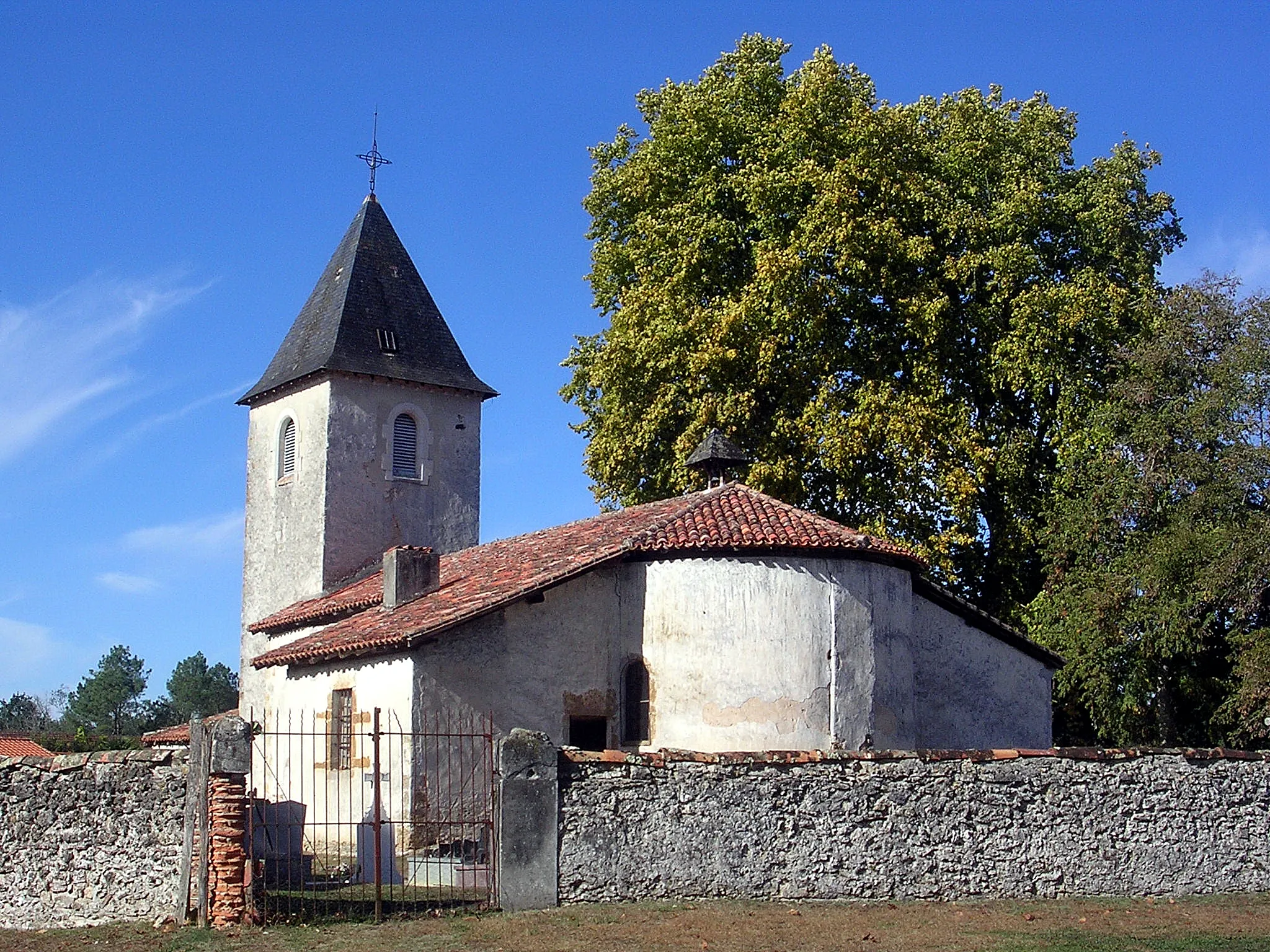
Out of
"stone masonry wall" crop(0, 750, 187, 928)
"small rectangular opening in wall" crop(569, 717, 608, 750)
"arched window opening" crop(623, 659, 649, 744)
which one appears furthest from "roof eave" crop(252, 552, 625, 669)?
"stone masonry wall" crop(0, 750, 187, 928)

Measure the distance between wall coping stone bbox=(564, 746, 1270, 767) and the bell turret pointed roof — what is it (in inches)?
676

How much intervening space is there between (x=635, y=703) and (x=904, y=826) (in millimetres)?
6473

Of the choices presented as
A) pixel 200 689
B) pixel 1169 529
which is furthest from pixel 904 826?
pixel 200 689

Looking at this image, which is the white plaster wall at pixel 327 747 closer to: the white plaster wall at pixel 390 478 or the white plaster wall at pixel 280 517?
the white plaster wall at pixel 280 517

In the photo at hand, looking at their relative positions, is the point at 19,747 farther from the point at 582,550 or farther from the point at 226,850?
the point at 226,850

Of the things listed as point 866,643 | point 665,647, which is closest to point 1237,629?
point 866,643

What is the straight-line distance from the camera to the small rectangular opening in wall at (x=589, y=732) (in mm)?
20922

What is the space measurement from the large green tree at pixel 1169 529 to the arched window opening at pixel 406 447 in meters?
13.8

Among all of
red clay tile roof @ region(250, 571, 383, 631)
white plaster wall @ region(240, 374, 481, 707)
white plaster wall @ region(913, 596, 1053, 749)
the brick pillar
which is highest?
white plaster wall @ region(240, 374, 481, 707)

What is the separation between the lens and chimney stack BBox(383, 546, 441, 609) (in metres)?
23.4

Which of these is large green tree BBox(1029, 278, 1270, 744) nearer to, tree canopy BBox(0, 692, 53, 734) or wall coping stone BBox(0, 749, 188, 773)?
wall coping stone BBox(0, 749, 188, 773)

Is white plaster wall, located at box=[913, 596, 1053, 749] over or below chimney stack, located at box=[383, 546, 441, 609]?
below

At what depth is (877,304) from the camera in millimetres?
29484

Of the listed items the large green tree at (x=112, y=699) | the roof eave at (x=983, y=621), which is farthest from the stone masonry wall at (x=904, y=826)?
the large green tree at (x=112, y=699)
